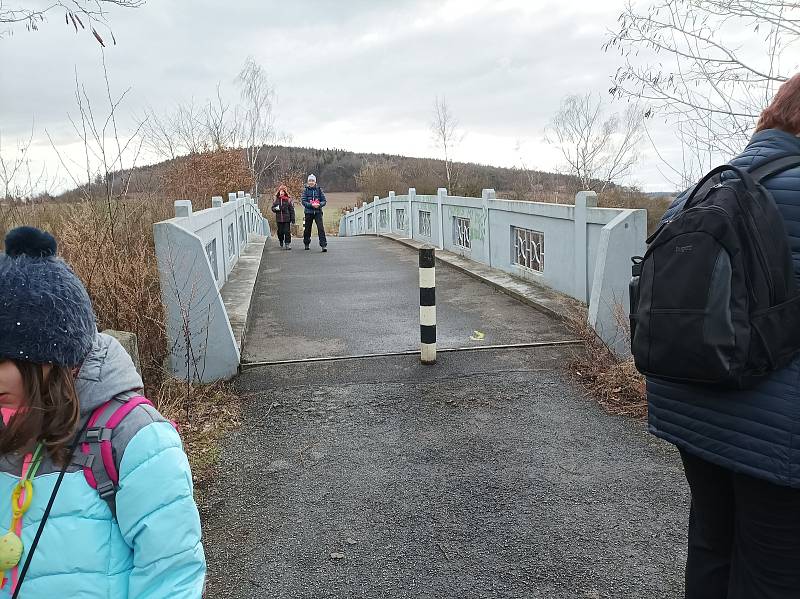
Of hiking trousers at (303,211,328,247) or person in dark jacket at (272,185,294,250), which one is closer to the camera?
hiking trousers at (303,211,328,247)

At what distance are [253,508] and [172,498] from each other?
7.81 ft

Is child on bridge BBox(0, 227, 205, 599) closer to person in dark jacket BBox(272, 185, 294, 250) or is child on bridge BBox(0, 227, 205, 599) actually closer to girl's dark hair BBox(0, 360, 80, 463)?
girl's dark hair BBox(0, 360, 80, 463)

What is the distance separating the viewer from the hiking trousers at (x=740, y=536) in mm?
2008

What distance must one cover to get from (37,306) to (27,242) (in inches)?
6.2

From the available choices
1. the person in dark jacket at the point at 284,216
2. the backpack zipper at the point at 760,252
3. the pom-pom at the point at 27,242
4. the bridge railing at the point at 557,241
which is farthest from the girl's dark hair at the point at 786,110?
the person in dark jacket at the point at 284,216

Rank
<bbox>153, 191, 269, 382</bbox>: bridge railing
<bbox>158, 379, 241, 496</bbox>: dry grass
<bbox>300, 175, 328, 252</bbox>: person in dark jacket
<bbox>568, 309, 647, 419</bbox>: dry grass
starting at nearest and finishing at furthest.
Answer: <bbox>158, 379, 241, 496</bbox>: dry grass → <bbox>568, 309, 647, 419</bbox>: dry grass → <bbox>153, 191, 269, 382</bbox>: bridge railing → <bbox>300, 175, 328, 252</bbox>: person in dark jacket

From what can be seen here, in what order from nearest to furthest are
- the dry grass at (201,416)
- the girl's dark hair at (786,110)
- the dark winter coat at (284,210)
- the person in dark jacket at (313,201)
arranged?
1. the girl's dark hair at (786,110)
2. the dry grass at (201,416)
3. the person in dark jacket at (313,201)
4. the dark winter coat at (284,210)

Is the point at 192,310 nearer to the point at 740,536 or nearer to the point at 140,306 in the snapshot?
the point at 140,306

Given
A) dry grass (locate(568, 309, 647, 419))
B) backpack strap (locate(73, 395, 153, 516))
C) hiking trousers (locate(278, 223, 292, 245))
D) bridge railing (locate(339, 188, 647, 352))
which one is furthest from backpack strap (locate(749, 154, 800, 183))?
hiking trousers (locate(278, 223, 292, 245))

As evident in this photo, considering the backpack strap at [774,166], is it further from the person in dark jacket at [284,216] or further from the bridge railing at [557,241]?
the person in dark jacket at [284,216]

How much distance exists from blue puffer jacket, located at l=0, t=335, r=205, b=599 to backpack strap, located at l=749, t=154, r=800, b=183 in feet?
5.67

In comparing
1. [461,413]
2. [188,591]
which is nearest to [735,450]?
[188,591]

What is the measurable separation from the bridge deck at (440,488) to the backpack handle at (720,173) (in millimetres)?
1784

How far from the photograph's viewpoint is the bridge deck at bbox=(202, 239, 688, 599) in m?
3.23
